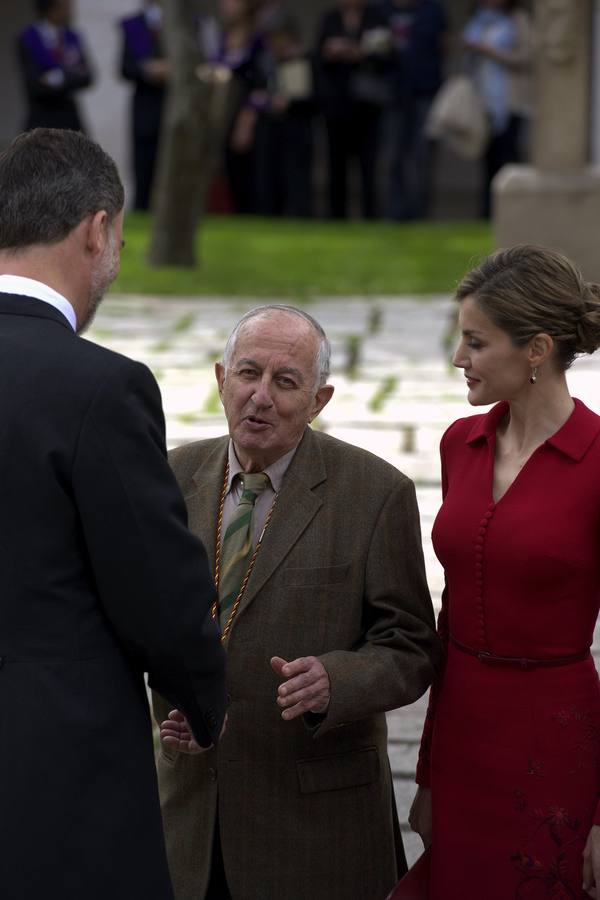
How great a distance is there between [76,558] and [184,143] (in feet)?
38.8

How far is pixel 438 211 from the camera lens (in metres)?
22.1

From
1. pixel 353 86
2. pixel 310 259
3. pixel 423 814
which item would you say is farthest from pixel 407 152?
pixel 423 814

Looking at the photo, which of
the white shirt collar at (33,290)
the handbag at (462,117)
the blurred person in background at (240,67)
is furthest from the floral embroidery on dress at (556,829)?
the handbag at (462,117)

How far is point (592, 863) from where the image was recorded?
9.88ft

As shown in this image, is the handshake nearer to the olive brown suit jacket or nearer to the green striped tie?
the olive brown suit jacket

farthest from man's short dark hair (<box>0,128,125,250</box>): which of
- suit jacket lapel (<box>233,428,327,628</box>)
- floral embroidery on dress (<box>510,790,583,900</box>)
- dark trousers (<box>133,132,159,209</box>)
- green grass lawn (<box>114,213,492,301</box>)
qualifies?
dark trousers (<box>133,132,159,209</box>)

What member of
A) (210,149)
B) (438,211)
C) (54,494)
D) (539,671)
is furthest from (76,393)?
(438,211)

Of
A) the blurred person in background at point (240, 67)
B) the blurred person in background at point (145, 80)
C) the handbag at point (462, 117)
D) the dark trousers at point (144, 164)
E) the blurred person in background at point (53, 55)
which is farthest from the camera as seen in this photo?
the dark trousers at point (144, 164)

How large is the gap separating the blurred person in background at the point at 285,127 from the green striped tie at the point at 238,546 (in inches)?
586

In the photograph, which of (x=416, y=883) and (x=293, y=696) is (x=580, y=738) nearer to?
(x=416, y=883)

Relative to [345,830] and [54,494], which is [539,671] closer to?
[345,830]

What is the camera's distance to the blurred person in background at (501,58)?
15.8 meters

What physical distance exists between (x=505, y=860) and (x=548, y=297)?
3.54 feet

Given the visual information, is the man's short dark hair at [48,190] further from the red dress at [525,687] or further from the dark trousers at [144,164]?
the dark trousers at [144,164]
